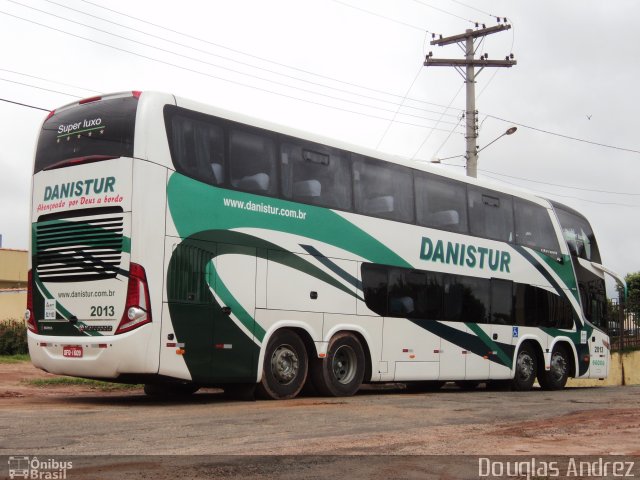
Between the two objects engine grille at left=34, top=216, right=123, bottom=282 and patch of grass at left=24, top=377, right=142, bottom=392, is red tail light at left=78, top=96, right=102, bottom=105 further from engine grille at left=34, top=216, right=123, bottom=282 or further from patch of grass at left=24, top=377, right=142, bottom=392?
patch of grass at left=24, top=377, right=142, bottom=392

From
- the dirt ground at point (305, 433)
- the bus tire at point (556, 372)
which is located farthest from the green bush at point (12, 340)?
the bus tire at point (556, 372)

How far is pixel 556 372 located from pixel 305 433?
40.2ft

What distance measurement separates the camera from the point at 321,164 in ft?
44.2

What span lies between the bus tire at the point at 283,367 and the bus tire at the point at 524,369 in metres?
6.77

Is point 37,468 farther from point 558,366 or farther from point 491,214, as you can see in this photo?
point 558,366

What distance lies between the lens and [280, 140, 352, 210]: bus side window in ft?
42.2

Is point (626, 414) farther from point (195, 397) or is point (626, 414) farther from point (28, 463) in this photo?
point (28, 463)

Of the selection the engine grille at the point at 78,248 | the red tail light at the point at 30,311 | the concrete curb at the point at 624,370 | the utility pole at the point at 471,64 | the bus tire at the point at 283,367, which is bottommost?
the concrete curb at the point at 624,370

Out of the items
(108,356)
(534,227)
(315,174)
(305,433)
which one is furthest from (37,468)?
(534,227)

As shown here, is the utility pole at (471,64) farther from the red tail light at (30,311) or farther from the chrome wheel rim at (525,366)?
the red tail light at (30,311)

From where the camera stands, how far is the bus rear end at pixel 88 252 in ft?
35.2

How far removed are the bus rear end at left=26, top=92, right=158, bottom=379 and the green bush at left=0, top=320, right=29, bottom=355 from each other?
14056 mm

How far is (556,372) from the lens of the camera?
1923cm

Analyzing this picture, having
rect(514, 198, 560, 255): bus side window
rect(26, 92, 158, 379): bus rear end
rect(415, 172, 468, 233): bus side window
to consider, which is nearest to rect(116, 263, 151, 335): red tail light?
rect(26, 92, 158, 379): bus rear end
